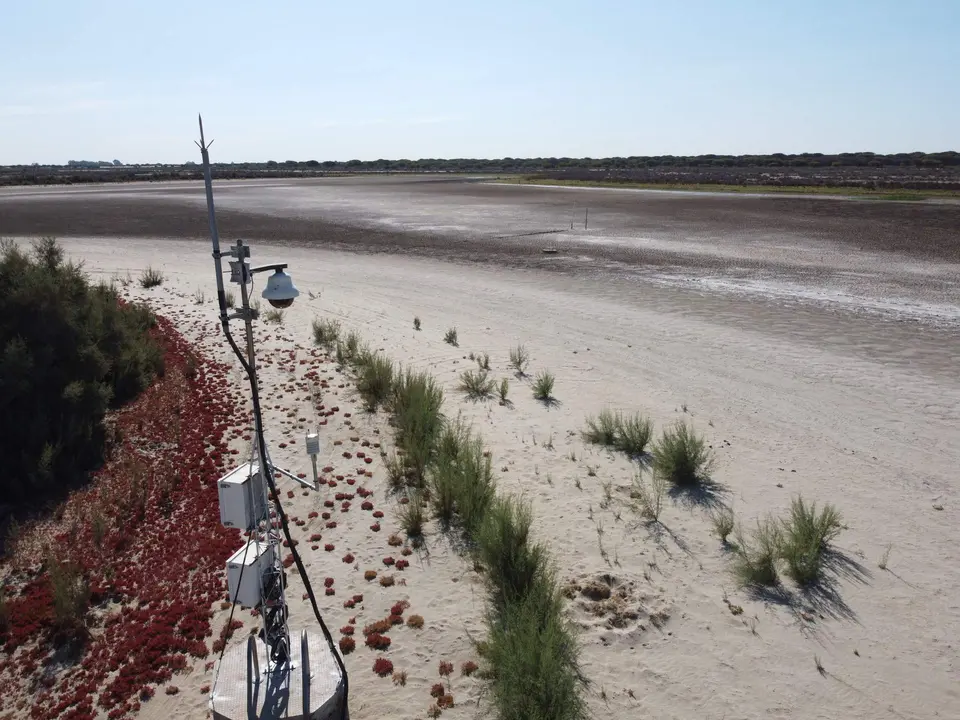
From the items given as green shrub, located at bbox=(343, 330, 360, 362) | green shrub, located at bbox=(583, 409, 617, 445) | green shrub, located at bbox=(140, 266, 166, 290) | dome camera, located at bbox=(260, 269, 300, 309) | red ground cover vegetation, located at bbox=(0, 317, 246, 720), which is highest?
dome camera, located at bbox=(260, 269, 300, 309)

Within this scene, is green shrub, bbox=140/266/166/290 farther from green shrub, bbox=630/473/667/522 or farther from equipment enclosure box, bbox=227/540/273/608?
equipment enclosure box, bbox=227/540/273/608

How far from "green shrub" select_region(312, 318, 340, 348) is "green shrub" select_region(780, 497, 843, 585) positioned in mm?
11209

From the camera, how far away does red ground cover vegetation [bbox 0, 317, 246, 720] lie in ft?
21.6

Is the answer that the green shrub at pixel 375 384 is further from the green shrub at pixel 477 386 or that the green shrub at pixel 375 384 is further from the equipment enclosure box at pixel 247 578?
the equipment enclosure box at pixel 247 578

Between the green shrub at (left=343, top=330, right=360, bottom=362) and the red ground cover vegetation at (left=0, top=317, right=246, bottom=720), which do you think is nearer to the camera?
the red ground cover vegetation at (left=0, top=317, right=246, bottom=720)

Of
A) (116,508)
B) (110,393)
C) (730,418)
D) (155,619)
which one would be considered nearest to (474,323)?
(730,418)

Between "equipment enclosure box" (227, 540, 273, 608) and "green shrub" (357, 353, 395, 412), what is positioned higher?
"equipment enclosure box" (227, 540, 273, 608)

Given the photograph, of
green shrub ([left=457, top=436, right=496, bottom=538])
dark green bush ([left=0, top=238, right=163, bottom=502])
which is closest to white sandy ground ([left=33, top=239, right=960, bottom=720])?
green shrub ([left=457, top=436, right=496, bottom=538])

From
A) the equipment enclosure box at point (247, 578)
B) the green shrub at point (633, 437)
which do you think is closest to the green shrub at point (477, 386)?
the green shrub at point (633, 437)

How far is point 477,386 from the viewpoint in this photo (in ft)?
45.9

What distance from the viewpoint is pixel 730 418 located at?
1263cm

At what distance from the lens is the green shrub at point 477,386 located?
1391cm

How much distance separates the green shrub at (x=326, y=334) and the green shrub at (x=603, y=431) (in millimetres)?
7349

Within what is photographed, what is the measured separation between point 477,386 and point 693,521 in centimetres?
577
